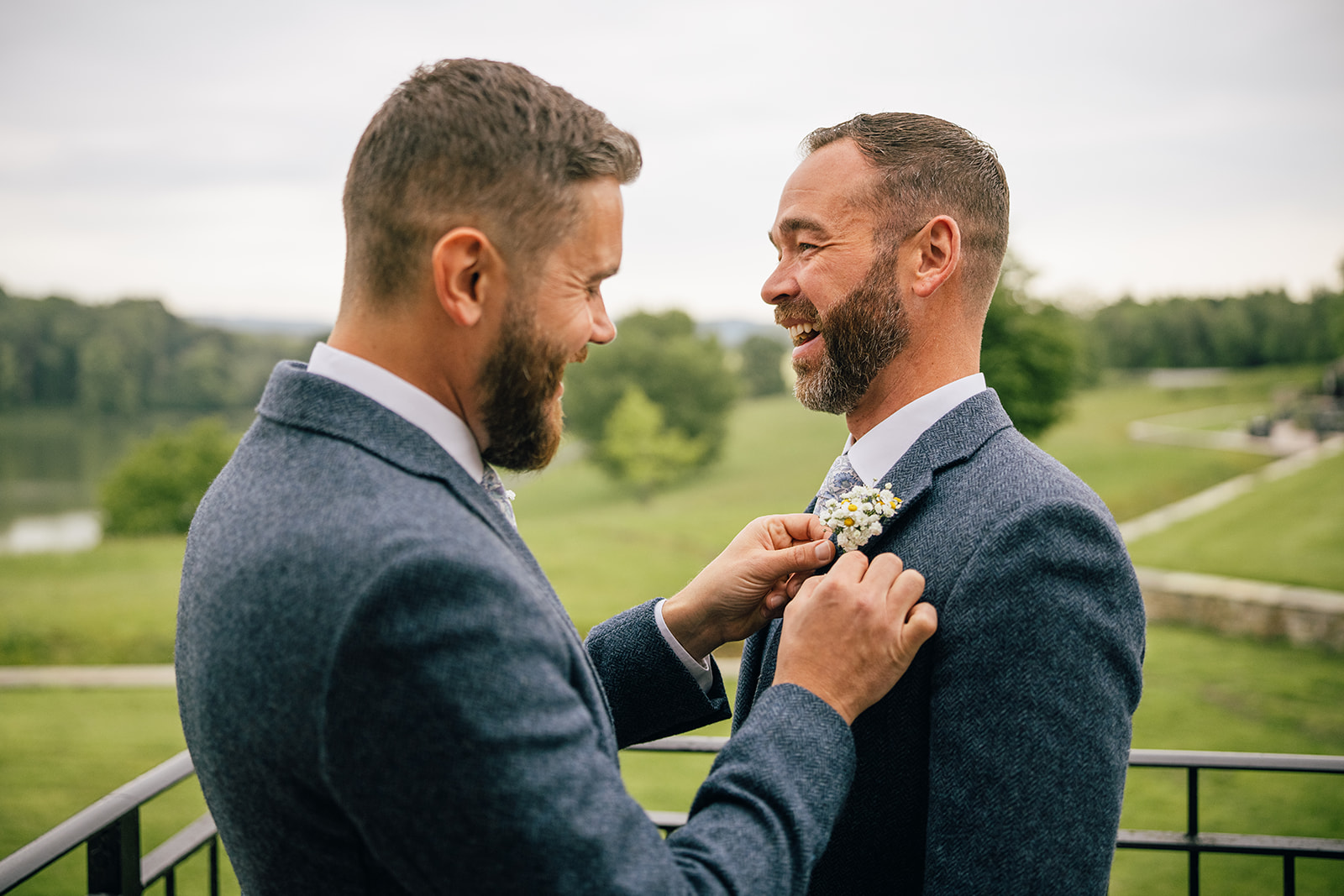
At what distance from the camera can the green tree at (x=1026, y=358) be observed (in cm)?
3469

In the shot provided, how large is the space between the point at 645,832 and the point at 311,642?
0.56 meters

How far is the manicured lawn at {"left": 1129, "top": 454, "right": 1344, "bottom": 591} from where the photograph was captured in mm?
25625

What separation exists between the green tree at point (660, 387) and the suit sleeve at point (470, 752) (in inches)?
2102

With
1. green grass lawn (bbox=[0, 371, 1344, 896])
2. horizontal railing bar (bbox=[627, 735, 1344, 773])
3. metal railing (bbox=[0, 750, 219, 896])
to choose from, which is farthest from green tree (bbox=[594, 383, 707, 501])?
metal railing (bbox=[0, 750, 219, 896])

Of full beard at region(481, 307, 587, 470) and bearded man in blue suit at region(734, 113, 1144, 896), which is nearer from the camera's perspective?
full beard at region(481, 307, 587, 470)

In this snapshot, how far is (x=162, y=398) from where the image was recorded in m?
49.7

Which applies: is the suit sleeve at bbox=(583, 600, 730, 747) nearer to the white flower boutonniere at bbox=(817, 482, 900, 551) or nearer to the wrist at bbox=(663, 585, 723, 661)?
the wrist at bbox=(663, 585, 723, 661)

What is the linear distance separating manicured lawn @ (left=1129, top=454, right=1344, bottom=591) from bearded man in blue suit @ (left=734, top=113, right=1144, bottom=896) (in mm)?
25870

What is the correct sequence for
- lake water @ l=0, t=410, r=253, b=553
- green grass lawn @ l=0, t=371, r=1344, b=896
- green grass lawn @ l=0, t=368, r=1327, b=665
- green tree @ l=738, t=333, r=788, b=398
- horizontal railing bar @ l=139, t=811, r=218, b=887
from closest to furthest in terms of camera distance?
horizontal railing bar @ l=139, t=811, r=218, b=887, green grass lawn @ l=0, t=371, r=1344, b=896, green grass lawn @ l=0, t=368, r=1327, b=665, lake water @ l=0, t=410, r=253, b=553, green tree @ l=738, t=333, r=788, b=398

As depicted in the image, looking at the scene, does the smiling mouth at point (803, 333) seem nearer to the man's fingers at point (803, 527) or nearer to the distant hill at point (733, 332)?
the man's fingers at point (803, 527)

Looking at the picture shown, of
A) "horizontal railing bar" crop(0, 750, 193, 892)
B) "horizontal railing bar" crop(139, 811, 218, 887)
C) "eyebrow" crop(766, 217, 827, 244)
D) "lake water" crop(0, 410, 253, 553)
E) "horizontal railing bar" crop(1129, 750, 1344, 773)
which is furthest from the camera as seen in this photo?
"lake water" crop(0, 410, 253, 553)

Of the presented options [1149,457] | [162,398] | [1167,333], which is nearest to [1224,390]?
[1167,333]

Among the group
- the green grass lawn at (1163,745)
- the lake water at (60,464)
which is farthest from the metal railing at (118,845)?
the lake water at (60,464)

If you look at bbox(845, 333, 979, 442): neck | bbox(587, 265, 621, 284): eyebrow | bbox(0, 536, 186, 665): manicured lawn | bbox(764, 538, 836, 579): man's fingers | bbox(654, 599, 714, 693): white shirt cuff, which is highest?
bbox(587, 265, 621, 284): eyebrow
